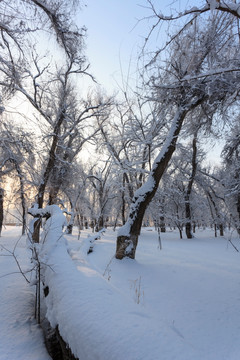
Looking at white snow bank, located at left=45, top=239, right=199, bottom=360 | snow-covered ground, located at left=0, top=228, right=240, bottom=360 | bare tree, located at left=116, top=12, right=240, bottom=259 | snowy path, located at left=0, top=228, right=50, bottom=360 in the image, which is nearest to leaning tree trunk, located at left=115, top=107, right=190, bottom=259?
bare tree, located at left=116, top=12, right=240, bottom=259

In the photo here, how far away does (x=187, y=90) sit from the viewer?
521 cm

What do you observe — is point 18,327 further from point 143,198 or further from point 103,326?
point 143,198

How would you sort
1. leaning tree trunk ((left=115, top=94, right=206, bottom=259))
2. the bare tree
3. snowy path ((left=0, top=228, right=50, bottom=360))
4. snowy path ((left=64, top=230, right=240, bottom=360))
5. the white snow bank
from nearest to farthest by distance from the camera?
the white snow bank, snowy path ((left=64, top=230, right=240, bottom=360)), snowy path ((left=0, top=228, right=50, bottom=360)), the bare tree, leaning tree trunk ((left=115, top=94, right=206, bottom=259))

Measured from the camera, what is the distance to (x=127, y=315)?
187 centimetres

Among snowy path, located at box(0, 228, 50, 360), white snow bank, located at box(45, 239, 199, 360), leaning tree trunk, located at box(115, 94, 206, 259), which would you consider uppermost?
leaning tree trunk, located at box(115, 94, 206, 259)

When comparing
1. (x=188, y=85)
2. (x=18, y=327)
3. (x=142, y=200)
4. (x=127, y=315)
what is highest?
(x=188, y=85)

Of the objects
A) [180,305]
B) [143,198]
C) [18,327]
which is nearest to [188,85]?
[143,198]

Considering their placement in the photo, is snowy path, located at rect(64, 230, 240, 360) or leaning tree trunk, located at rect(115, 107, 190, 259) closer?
snowy path, located at rect(64, 230, 240, 360)

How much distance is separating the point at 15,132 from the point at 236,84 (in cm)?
651

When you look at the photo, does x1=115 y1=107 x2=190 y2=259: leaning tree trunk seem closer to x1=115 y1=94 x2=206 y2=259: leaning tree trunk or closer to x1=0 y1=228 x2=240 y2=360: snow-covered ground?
x1=115 y1=94 x2=206 y2=259: leaning tree trunk

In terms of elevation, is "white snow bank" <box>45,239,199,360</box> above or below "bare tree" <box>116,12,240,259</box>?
below

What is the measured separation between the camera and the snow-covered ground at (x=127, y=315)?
154 cm

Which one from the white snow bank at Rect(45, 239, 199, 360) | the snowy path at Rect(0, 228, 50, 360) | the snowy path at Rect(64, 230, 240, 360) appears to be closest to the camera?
the white snow bank at Rect(45, 239, 199, 360)

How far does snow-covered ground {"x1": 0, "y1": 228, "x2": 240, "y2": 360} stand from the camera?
1544 mm
